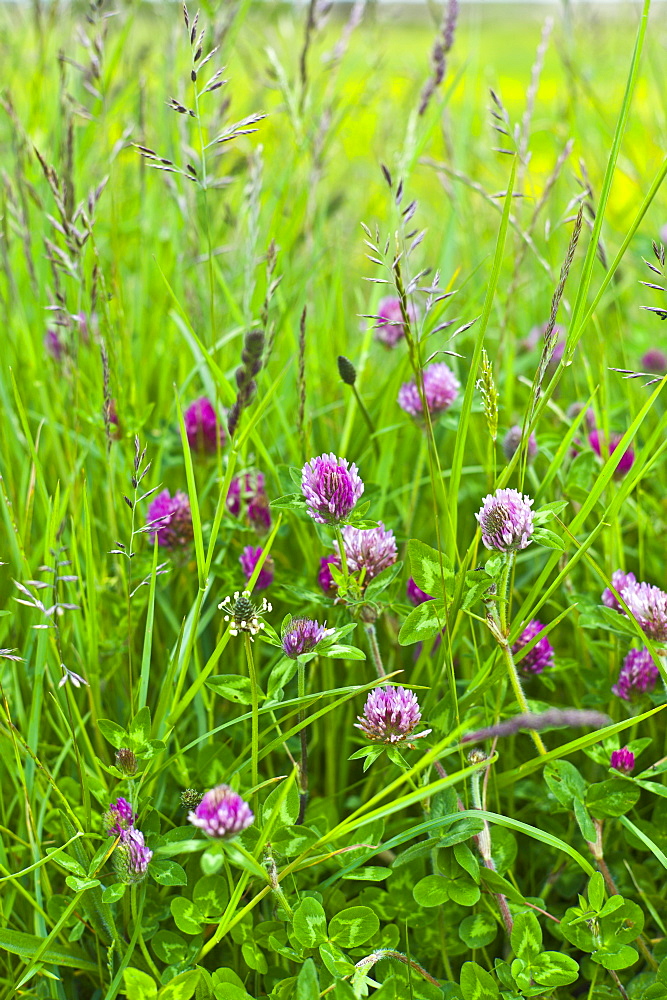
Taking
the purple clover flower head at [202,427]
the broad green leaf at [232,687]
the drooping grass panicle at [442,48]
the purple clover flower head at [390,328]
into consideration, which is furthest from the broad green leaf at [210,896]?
the drooping grass panicle at [442,48]

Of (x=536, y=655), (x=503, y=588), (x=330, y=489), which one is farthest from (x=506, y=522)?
(x=536, y=655)

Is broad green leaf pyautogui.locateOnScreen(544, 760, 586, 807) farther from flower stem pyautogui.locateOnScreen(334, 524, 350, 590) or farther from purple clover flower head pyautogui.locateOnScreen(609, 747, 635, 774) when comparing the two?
flower stem pyautogui.locateOnScreen(334, 524, 350, 590)

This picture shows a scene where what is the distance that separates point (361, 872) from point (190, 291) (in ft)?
3.94

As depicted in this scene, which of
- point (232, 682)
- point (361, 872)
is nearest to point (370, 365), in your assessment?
point (232, 682)

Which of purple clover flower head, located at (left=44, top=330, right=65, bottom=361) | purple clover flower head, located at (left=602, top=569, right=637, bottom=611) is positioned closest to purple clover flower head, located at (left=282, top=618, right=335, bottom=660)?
purple clover flower head, located at (left=602, top=569, right=637, bottom=611)

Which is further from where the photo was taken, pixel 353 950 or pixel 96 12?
pixel 96 12

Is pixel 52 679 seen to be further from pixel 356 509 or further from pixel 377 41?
pixel 377 41

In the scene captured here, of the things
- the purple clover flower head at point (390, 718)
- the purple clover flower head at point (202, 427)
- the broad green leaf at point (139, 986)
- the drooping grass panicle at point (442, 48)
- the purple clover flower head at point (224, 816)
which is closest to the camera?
the purple clover flower head at point (224, 816)

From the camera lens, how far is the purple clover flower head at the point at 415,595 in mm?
1068

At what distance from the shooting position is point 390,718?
2.93 feet

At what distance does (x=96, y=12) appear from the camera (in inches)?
54.8

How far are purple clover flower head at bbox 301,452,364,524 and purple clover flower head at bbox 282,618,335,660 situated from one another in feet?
0.39

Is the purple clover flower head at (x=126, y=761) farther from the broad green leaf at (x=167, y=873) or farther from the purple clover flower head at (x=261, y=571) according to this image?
the purple clover flower head at (x=261, y=571)

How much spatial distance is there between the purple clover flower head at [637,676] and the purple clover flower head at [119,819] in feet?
2.02
